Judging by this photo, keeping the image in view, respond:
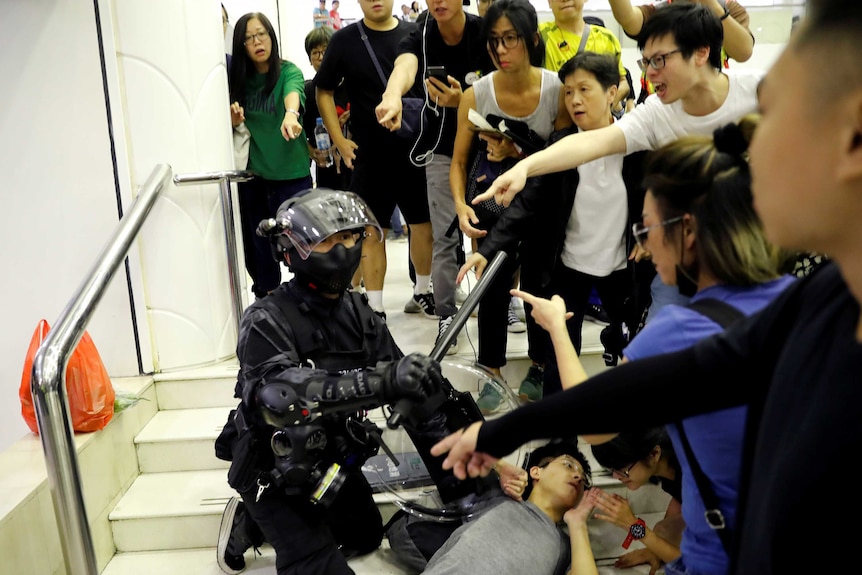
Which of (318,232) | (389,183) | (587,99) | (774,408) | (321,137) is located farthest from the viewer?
(321,137)

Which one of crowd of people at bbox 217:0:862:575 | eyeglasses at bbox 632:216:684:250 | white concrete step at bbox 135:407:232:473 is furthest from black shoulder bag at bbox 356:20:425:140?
eyeglasses at bbox 632:216:684:250

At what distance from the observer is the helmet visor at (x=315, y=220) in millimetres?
2252

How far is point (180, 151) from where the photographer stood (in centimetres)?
334

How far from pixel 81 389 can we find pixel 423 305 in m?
1.92

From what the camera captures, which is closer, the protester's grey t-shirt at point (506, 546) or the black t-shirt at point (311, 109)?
the protester's grey t-shirt at point (506, 546)

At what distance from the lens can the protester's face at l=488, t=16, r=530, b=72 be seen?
2.81 metres

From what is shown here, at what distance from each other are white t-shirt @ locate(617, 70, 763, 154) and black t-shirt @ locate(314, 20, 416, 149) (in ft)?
5.02

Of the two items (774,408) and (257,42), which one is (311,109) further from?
(774,408)

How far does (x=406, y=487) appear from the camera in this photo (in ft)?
9.00

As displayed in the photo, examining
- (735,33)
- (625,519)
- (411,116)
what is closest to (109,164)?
(411,116)

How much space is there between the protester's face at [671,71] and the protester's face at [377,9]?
168cm

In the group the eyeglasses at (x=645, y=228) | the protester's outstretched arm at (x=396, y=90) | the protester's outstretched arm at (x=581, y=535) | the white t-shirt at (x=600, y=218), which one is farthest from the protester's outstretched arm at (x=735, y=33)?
the protester's outstretched arm at (x=581, y=535)

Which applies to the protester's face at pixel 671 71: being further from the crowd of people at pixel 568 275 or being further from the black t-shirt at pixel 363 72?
the black t-shirt at pixel 363 72

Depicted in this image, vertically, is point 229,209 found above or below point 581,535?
above
